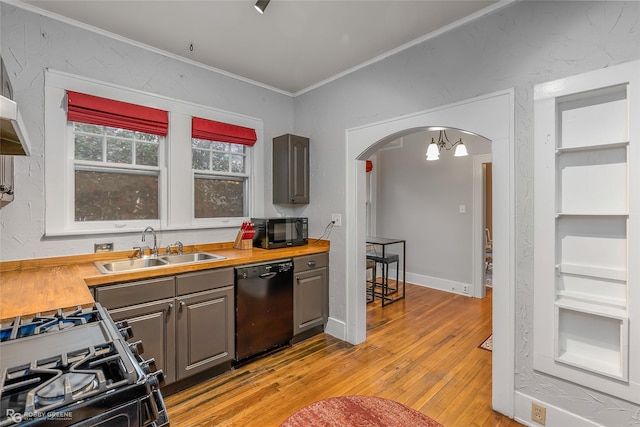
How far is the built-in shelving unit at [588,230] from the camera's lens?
1.58m

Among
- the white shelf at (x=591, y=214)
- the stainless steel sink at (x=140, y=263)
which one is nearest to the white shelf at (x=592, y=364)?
the white shelf at (x=591, y=214)

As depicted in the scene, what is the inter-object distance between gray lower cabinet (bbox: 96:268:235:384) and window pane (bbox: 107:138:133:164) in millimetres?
1192

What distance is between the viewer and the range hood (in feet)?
2.97

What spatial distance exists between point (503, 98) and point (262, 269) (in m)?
2.24

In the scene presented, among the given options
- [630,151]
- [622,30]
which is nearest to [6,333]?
[630,151]

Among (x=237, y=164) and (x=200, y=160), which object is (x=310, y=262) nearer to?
(x=237, y=164)

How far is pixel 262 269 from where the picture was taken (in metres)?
2.66

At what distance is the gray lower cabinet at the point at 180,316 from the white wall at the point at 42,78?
725mm

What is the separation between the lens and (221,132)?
307 cm

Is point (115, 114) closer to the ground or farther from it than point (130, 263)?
farther from it

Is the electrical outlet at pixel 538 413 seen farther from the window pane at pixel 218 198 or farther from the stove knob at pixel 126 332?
the window pane at pixel 218 198

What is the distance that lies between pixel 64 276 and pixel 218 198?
1496 mm

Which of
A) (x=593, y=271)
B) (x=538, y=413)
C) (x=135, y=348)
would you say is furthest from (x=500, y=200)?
(x=135, y=348)

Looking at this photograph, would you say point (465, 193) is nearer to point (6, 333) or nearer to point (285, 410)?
point (285, 410)
